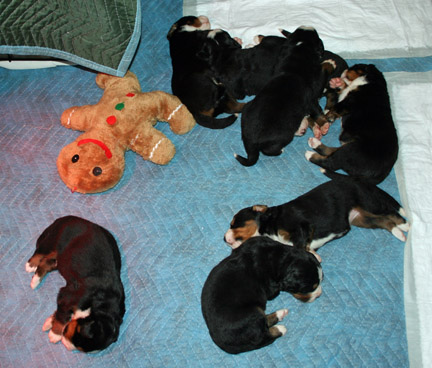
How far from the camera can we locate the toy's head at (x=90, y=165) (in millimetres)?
2531

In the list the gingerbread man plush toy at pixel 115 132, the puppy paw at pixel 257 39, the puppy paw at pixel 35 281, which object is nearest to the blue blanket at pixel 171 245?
the puppy paw at pixel 35 281

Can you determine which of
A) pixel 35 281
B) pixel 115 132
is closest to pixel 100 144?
pixel 115 132

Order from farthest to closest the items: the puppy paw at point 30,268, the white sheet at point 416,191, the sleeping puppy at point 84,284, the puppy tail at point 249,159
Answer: the puppy tail at point 249,159, the puppy paw at point 30,268, the white sheet at point 416,191, the sleeping puppy at point 84,284

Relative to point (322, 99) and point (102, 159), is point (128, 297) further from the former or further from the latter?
point (322, 99)

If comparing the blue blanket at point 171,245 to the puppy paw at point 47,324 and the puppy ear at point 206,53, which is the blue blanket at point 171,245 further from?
the puppy ear at point 206,53

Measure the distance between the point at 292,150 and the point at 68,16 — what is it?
1.57m

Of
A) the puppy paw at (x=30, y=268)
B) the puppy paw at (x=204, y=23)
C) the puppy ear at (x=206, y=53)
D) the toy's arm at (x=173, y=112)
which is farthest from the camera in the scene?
the puppy paw at (x=204, y=23)

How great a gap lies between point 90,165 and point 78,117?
0.43 metres

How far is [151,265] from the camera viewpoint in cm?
258

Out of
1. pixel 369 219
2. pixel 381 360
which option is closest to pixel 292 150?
pixel 369 219

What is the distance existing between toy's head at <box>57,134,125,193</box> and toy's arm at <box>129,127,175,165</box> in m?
0.14

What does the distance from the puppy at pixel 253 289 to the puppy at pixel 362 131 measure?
2.00ft

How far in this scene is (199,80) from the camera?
2805 mm

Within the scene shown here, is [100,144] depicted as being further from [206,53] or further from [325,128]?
[325,128]
